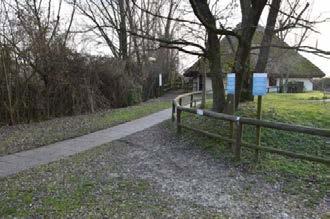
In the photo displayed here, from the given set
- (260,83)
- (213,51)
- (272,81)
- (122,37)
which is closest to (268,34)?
(213,51)

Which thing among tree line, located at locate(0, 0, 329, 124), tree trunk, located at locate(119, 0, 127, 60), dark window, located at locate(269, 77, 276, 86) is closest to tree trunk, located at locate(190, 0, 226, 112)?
tree line, located at locate(0, 0, 329, 124)

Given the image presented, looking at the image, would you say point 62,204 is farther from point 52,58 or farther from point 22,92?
point 52,58

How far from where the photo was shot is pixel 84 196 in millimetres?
5656

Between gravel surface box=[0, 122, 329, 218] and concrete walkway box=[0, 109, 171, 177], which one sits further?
concrete walkway box=[0, 109, 171, 177]

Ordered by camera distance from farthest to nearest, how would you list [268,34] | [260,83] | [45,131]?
[268,34]
[45,131]
[260,83]

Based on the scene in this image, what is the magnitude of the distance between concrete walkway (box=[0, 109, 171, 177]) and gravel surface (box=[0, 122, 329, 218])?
49cm

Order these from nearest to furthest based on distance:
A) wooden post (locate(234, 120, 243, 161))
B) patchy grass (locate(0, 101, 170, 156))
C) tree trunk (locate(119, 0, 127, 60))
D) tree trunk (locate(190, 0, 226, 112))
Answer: wooden post (locate(234, 120, 243, 161)), patchy grass (locate(0, 101, 170, 156)), tree trunk (locate(190, 0, 226, 112)), tree trunk (locate(119, 0, 127, 60))

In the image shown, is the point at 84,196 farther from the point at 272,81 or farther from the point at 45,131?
the point at 272,81

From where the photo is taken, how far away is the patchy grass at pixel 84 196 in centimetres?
506

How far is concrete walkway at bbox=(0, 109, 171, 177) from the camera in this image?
7.65m

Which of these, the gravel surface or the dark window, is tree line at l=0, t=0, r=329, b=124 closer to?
the gravel surface

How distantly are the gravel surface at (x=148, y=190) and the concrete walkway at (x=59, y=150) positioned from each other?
0.49 m

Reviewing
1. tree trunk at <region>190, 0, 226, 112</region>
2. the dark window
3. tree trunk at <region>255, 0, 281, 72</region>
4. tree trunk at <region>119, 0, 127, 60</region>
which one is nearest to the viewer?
tree trunk at <region>190, 0, 226, 112</region>

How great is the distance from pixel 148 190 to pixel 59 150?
13.0ft
